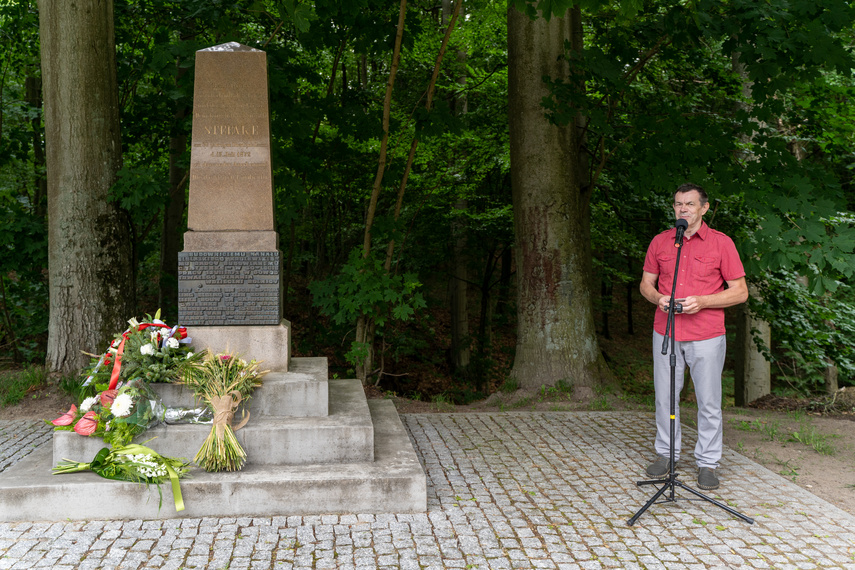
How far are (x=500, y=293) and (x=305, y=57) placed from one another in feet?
26.6

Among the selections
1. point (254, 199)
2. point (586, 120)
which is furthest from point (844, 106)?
point (254, 199)

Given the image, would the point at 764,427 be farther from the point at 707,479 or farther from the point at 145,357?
the point at 145,357

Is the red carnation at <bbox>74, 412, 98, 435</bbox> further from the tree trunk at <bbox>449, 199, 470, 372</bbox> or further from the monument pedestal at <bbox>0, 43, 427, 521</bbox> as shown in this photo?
the tree trunk at <bbox>449, 199, 470, 372</bbox>

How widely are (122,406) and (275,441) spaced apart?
3.30 ft

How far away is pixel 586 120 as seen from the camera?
8.88 m

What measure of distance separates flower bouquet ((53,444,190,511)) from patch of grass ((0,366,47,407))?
323 centimetres

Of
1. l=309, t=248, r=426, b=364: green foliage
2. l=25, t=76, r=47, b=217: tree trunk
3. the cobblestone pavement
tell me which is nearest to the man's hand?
the cobblestone pavement

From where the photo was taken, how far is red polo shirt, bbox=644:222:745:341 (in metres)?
4.42

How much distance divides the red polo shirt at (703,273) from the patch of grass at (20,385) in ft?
21.0

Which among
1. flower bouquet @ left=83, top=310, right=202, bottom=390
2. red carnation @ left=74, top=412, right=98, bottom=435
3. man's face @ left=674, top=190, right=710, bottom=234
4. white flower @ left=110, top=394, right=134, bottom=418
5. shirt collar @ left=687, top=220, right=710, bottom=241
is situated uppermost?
man's face @ left=674, top=190, right=710, bottom=234

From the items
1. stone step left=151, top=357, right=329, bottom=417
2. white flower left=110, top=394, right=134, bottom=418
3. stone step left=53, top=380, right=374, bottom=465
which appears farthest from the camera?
stone step left=151, top=357, right=329, bottom=417

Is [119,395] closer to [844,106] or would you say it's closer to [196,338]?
[196,338]

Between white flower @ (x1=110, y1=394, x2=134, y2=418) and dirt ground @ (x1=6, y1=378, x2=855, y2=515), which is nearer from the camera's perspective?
white flower @ (x1=110, y1=394, x2=134, y2=418)

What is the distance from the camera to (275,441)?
14.7 ft
